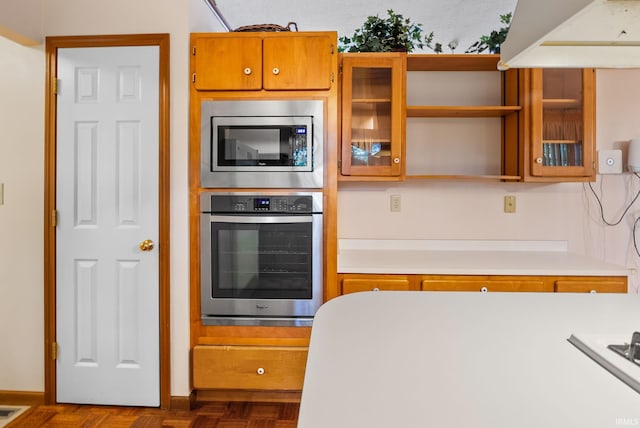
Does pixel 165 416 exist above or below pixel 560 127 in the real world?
below

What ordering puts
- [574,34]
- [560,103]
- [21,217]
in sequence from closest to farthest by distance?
Answer: 1. [574,34]
2. [21,217]
3. [560,103]

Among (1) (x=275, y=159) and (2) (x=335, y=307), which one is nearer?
(2) (x=335, y=307)

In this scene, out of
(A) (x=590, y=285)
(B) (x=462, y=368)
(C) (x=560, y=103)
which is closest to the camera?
(B) (x=462, y=368)

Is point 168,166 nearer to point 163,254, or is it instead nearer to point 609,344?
point 163,254

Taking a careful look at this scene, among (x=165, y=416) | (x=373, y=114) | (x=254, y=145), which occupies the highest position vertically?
(x=373, y=114)

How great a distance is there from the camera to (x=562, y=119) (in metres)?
2.40

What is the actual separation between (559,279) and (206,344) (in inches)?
73.8

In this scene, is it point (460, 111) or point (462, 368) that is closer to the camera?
point (462, 368)

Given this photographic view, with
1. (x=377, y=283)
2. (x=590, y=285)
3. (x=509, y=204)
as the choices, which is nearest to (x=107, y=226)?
(x=377, y=283)

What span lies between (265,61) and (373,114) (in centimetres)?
67

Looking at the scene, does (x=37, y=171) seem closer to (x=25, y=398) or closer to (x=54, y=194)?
(x=54, y=194)

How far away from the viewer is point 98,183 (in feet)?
7.40

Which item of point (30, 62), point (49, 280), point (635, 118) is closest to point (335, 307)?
point (49, 280)

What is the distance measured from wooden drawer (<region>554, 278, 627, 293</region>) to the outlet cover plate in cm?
81
